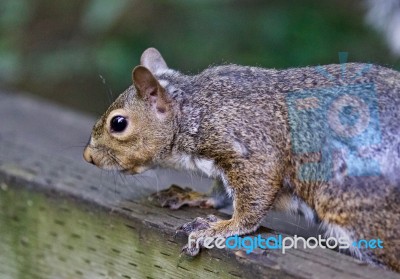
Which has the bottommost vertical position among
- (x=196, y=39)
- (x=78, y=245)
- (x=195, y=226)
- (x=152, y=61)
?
(x=78, y=245)

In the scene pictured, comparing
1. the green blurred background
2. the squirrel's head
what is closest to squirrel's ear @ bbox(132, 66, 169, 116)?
the squirrel's head

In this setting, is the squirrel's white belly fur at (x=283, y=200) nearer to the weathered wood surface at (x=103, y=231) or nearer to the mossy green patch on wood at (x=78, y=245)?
the weathered wood surface at (x=103, y=231)

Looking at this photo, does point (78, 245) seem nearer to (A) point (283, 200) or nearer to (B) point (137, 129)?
(B) point (137, 129)

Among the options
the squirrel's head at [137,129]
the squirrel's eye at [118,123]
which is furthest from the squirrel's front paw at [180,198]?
the squirrel's eye at [118,123]

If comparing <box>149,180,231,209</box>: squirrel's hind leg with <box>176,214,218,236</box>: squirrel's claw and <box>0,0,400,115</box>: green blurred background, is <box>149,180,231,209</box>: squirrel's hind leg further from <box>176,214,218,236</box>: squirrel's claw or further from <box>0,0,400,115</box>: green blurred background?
<box>0,0,400,115</box>: green blurred background

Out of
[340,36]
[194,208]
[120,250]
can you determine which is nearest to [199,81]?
[194,208]

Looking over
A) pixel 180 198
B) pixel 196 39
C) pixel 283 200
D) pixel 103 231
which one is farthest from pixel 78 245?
pixel 196 39

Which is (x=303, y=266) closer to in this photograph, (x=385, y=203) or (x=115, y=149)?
(x=385, y=203)
